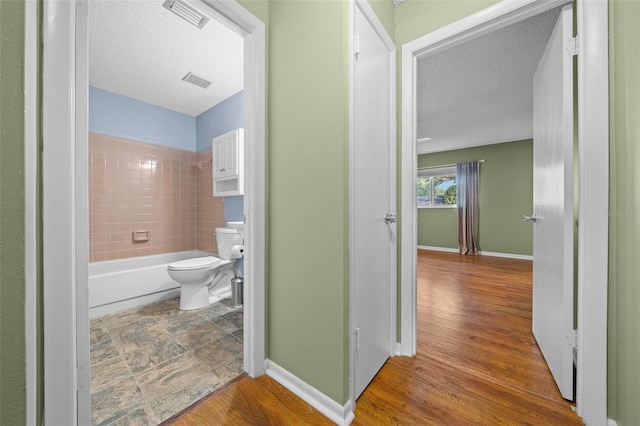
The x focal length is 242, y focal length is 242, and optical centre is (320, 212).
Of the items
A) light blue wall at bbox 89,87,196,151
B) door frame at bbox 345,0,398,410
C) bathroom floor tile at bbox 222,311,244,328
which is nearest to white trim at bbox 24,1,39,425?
door frame at bbox 345,0,398,410

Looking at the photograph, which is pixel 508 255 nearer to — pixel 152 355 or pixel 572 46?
pixel 572 46

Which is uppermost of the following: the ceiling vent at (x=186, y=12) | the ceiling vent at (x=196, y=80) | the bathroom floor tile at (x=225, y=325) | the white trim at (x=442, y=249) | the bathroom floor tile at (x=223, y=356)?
the ceiling vent at (x=196, y=80)

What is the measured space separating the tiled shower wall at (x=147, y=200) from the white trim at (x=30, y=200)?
8.06 feet

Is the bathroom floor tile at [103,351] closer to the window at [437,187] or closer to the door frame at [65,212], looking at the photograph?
the door frame at [65,212]

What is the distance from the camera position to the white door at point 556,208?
1.14 metres

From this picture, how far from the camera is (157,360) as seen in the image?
153 cm

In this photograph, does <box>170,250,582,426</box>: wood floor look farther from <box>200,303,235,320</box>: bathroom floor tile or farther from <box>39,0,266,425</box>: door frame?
<box>200,303,235,320</box>: bathroom floor tile

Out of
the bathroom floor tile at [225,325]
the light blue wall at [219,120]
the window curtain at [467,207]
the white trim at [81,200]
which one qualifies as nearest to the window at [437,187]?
the window curtain at [467,207]

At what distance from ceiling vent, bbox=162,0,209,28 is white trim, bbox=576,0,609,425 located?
2126mm

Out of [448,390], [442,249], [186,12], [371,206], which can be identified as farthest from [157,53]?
[442,249]

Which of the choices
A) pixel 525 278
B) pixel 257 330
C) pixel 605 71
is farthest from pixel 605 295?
pixel 525 278

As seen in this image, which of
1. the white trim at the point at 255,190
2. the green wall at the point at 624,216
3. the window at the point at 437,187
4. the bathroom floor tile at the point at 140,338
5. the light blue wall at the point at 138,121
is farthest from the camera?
the window at the point at 437,187

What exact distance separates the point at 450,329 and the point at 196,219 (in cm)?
331

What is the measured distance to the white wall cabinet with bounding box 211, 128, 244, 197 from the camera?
2.54m
